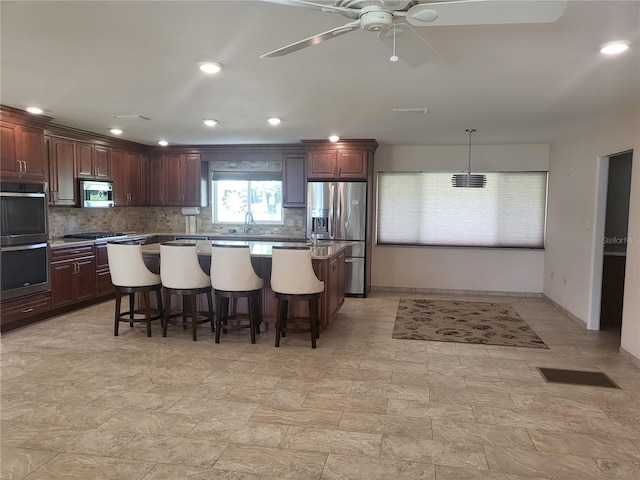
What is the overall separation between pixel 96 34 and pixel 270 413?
2.69 metres

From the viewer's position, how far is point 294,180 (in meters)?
7.54

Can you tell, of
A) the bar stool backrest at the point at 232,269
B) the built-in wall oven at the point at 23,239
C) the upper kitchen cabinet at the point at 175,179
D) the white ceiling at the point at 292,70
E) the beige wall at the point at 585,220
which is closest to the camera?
the white ceiling at the point at 292,70

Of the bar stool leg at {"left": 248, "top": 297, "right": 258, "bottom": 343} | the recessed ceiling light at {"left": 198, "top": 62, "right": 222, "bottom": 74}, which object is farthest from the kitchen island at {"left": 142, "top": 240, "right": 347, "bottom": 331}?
the recessed ceiling light at {"left": 198, "top": 62, "right": 222, "bottom": 74}

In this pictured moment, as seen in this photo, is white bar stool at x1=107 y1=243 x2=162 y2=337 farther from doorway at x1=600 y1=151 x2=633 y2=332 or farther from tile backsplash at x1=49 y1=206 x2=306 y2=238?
doorway at x1=600 y1=151 x2=633 y2=332

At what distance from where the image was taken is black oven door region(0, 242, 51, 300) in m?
4.83

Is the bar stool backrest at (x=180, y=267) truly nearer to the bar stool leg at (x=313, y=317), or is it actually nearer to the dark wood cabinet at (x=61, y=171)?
the bar stool leg at (x=313, y=317)

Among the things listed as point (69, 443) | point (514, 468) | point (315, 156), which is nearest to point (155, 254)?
point (69, 443)

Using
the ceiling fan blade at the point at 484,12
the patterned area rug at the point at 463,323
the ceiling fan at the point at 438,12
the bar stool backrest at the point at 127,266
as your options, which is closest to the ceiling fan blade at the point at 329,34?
the ceiling fan at the point at 438,12

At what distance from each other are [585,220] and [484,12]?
4.50 m

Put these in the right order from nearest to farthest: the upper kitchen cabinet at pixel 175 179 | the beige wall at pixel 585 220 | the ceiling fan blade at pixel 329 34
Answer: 1. the ceiling fan blade at pixel 329 34
2. the beige wall at pixel 585 220
3. the upper kitchen cabinet at pixel 175 179

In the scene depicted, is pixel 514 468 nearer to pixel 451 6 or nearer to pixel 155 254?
pixel 451 6

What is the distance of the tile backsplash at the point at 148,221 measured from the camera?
6775 millimetres

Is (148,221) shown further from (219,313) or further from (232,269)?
(232,269)

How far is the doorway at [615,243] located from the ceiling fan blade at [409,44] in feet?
13.4
